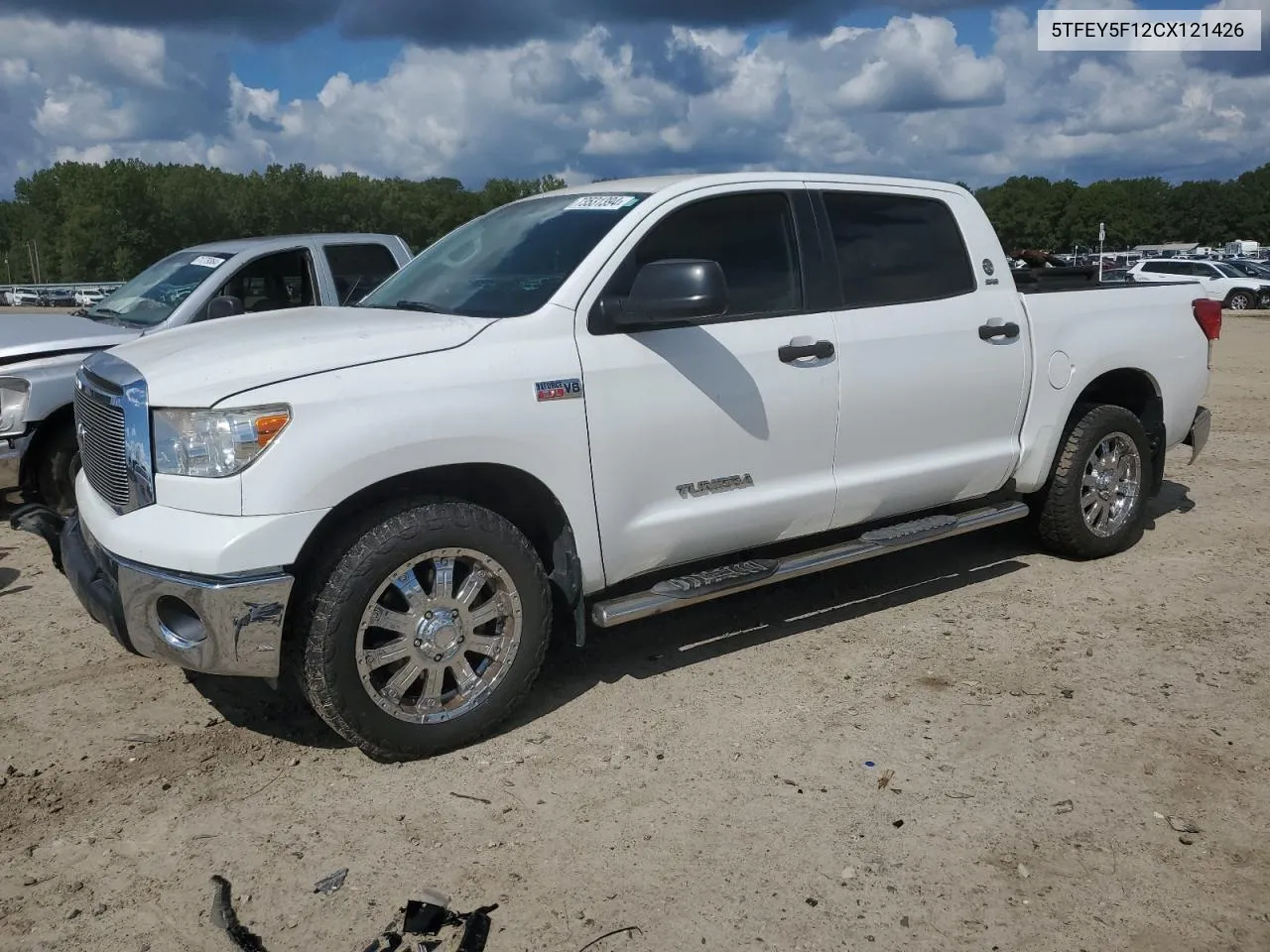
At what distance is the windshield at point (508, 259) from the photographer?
167 inches

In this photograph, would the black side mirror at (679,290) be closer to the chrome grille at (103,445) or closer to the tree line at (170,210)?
the chrome grille at (103,445)

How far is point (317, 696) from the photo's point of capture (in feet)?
12.0

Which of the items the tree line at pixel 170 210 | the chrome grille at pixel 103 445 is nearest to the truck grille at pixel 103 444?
the chrome grille at pixel 103 445

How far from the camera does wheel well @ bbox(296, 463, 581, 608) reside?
3.67 metres

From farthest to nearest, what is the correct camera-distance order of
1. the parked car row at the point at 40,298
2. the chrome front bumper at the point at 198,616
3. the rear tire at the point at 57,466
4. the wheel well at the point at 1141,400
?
1. the parked car row at the point at 40,298
2. the rear tire at the point at 57,466
3. the wheel well at the point at 1141,400
4. the chrome front bumper at the point at 198,616

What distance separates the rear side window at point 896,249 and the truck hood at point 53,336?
4.67 meters

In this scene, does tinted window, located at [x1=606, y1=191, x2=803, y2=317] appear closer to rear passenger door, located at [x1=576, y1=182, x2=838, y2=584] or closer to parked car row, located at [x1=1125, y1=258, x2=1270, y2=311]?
rear passenger door, located at [x1=576, y1=182, x2=838, y2=584]

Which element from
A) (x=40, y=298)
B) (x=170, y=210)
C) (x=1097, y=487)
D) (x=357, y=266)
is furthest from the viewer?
(x=170, y=210)

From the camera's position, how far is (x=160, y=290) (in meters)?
8.00

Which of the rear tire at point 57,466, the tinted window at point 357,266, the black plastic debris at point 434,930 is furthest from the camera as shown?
the tinted window at point 357,266

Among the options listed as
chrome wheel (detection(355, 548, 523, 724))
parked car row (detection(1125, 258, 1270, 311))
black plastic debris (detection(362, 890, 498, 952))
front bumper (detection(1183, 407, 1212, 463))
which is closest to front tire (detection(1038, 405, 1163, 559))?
front bumper (detection(1183, 407, 1212, 463))

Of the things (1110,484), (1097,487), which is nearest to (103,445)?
(1097,487)

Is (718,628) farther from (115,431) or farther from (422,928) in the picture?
(115,431)

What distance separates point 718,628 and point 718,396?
1346 mm
